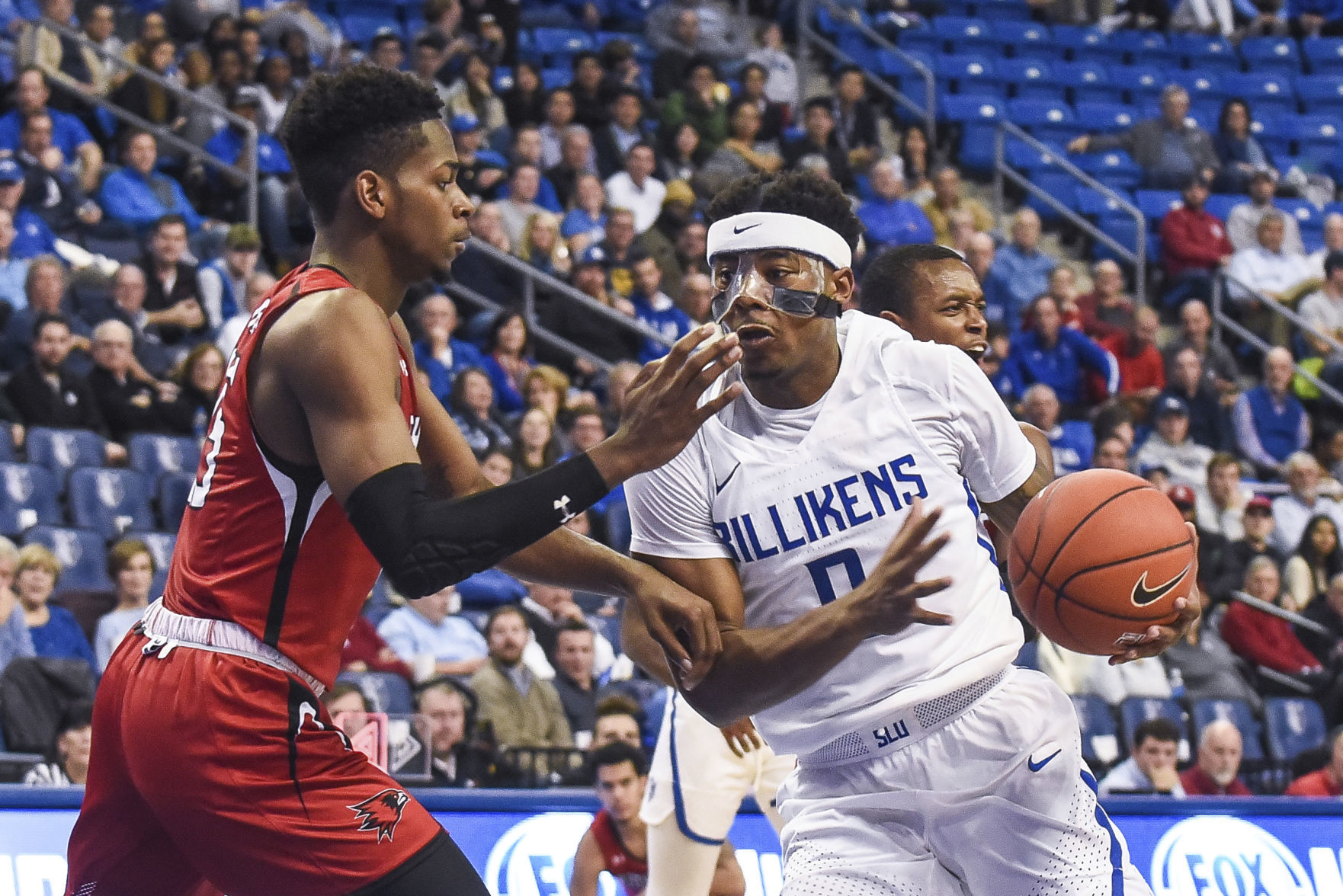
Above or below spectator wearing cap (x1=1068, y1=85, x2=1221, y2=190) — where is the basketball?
above

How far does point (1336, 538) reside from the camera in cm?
1100

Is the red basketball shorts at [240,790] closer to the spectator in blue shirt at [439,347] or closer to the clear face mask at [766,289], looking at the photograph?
the clear face mask at [766,289]

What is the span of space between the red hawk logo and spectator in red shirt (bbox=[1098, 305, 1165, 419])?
10032mm

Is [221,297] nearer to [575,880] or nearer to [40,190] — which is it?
[40,190]

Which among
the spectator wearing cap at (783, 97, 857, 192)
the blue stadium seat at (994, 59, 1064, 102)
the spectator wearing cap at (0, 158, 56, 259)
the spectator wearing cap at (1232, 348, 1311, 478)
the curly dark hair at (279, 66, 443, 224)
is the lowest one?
the spectator wearing cap at (1232, 348, 1311, 478)

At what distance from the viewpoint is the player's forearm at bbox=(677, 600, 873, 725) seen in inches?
141

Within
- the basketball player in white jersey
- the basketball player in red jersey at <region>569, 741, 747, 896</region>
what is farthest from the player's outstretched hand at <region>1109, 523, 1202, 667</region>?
the basketball player in red jersey at <region>569, 741, 747, 896</region>

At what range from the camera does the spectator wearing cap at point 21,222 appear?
9906mm

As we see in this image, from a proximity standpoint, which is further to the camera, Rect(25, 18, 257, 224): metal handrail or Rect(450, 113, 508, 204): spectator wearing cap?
Rect(450, 113, 508, 204): spectator wearing cap

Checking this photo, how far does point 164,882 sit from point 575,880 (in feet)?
9.69

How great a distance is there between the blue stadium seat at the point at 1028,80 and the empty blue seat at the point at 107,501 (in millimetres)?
9742

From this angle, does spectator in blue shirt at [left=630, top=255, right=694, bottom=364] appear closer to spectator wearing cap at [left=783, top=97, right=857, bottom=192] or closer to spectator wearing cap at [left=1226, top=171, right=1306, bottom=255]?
spectator wearing cap at [left=783, top=97, right=857, bottom=192]

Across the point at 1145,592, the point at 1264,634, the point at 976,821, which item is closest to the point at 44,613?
the point at 976,821

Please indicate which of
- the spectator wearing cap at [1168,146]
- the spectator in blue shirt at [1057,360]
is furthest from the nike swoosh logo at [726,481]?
the spectator wearing cap at [1168,146]
